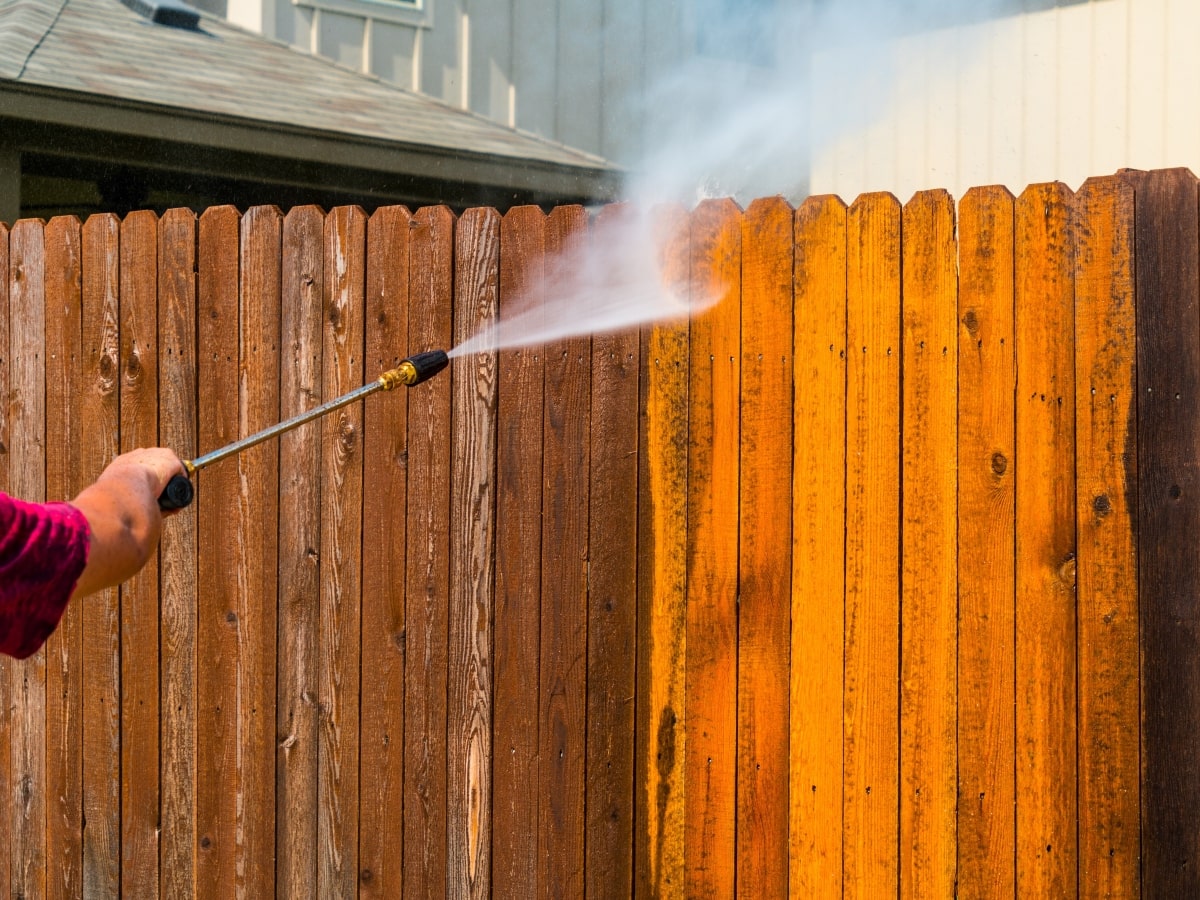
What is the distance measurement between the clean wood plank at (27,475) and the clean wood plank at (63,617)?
34 millimetres

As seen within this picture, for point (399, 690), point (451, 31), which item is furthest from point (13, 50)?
point (399, 690)

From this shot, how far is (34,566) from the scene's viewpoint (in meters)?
2.21

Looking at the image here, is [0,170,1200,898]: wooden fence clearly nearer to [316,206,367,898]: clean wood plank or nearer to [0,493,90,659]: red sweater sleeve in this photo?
[316,206,367,898]: clean wood plank

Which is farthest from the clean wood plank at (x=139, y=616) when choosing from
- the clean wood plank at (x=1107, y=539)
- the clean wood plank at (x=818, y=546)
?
the clean wood plank at (x=1107, y=539)

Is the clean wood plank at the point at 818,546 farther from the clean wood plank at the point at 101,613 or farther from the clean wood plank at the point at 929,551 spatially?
the clean wood plank at the point at 101,613

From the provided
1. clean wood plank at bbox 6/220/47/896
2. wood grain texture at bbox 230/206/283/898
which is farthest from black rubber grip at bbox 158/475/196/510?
clean wood plank at bbox 6/220/47/896

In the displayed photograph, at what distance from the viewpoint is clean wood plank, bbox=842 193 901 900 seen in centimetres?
337

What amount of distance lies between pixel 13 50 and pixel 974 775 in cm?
632

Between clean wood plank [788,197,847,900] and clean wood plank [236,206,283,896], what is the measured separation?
1.67 meters

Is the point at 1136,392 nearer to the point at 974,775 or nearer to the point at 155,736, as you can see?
the point at 974,775

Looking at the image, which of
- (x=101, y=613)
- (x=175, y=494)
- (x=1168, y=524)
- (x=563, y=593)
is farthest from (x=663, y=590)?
(x=101, y=613)

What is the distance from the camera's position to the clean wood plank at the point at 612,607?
373cm

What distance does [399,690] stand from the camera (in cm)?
407

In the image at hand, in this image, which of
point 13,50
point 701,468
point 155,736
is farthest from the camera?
point 13,50
